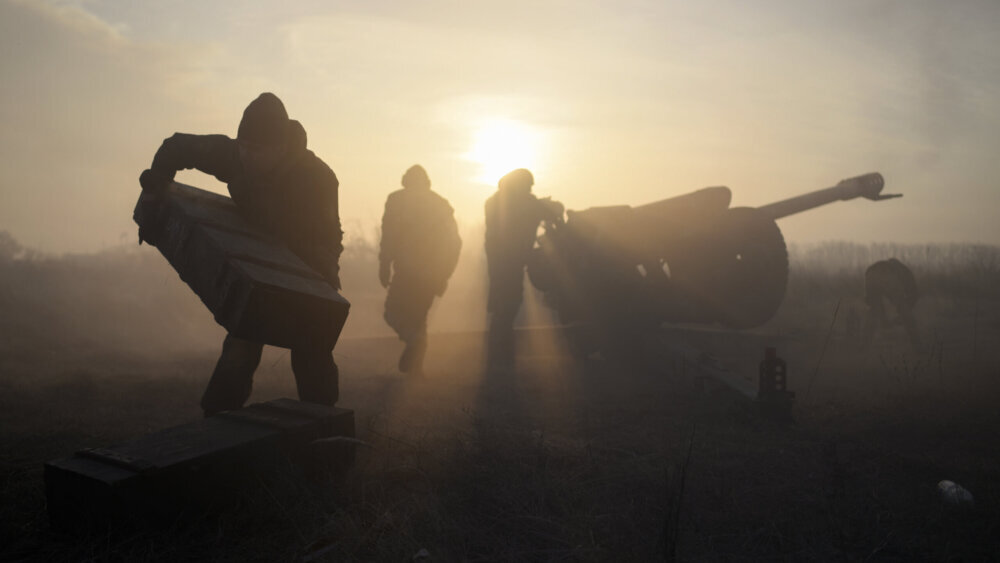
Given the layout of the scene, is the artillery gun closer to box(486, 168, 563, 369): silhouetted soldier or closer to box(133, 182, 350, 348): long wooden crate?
box(486, 168, 563, 369): silhouetted soldier

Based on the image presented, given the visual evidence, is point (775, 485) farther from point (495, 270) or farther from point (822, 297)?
point (822, 297)

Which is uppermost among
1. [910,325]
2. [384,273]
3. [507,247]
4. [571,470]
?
[507,247]

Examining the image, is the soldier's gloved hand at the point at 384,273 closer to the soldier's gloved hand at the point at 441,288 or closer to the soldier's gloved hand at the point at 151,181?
the soldier's gloved hand at the point at 441,288

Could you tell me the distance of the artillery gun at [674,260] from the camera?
30.2 feet

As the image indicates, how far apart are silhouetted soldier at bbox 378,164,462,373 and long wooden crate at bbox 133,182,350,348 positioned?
3690 mm

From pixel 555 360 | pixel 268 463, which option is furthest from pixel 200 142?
pixel 555 360

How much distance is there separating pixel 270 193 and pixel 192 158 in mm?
461

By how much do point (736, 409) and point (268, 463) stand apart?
149 inches

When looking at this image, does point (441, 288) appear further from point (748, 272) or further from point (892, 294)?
point (892, 294)

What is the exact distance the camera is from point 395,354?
10.3 meters

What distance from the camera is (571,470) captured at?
383 centimetres

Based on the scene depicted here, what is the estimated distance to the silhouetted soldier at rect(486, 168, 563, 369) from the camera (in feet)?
29.8

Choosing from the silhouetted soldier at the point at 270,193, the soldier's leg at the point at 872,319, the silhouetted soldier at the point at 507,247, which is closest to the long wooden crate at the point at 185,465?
the silhouetted soldier at the point at 270,193

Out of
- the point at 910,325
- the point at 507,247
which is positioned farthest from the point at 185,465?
the point at 910,325
